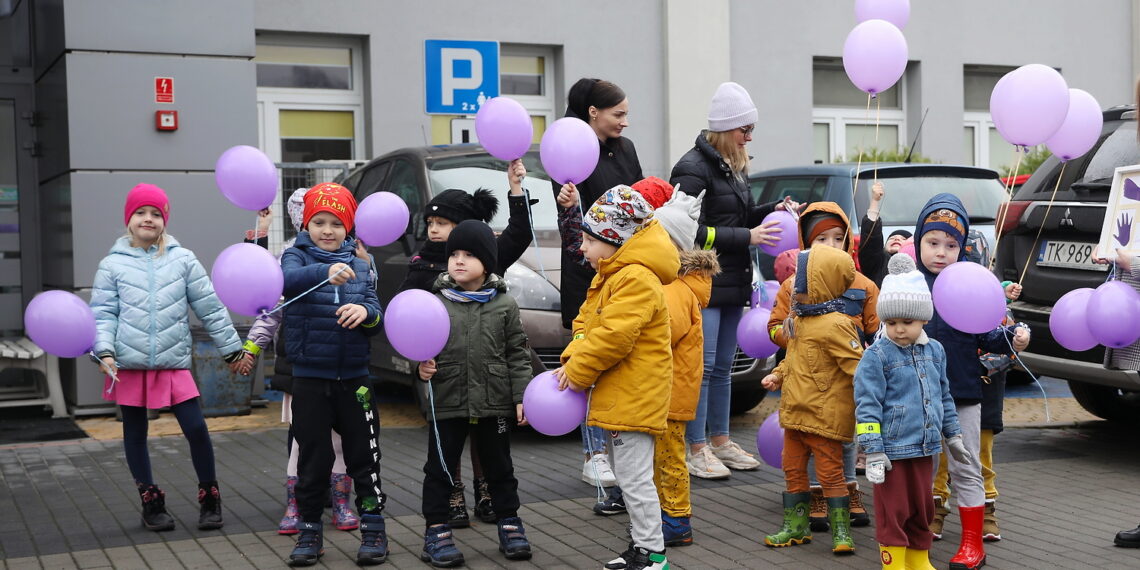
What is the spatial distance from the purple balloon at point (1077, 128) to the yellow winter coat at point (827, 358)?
4.73ft

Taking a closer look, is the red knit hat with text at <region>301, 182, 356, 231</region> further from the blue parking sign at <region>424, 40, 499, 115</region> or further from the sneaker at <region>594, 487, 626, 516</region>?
the blue parking sign at <region>424, 40, 499, 115</region>

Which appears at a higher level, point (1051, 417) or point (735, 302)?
point (735, 302)

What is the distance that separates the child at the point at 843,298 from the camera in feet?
18.7

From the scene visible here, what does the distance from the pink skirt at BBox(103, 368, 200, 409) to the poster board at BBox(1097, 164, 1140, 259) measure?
4310mm

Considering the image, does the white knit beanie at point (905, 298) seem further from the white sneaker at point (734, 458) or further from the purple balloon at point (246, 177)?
the purple balloon at point (246, 177)

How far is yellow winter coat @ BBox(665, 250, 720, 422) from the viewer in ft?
18.6

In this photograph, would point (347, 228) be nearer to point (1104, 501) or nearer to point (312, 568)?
point (312, 568)

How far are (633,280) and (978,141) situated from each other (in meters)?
15.1

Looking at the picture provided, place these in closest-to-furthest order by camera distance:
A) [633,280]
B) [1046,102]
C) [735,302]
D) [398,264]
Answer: [633,280] → [1046,102] → [735,302] → [398,264]

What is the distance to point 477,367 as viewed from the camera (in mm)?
5438

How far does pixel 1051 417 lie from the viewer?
8961 mm

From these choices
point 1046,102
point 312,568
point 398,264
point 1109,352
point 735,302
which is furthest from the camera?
point 398,264

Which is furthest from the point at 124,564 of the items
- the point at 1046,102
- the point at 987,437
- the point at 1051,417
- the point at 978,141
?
the point at 978,141

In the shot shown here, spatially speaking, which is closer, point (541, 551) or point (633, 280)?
point (633, 280)
